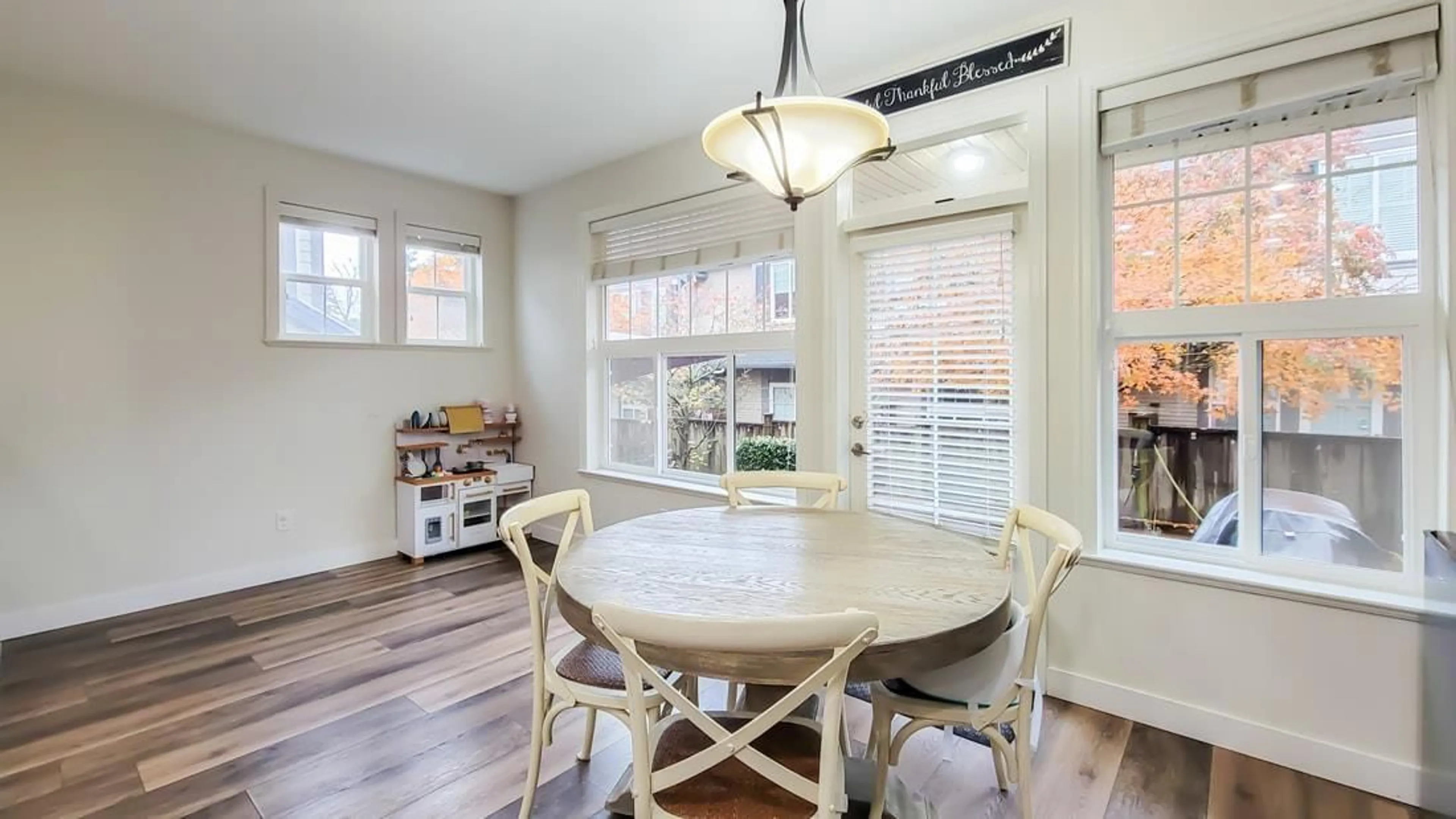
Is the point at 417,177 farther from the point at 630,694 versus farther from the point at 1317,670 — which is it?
the point at 1317,670

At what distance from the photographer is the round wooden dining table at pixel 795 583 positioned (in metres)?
1.22

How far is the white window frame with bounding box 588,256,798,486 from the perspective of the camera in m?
3.60

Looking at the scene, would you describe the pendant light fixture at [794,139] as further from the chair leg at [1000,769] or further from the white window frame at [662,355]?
the chair leg at [1000,769]

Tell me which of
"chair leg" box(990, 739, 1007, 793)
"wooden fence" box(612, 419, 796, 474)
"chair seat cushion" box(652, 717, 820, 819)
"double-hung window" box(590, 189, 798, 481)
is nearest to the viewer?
"chair seat cushion" box(652, 717, 820, 819)

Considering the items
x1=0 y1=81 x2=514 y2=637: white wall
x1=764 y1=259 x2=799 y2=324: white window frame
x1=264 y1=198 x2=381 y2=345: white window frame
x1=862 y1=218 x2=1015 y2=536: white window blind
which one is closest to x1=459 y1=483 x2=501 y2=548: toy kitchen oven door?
→ x1=0 y1=81 x2=514 y2=637: white wall

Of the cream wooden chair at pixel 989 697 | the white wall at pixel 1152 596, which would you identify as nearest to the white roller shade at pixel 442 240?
the white wall at pixel 1152 596

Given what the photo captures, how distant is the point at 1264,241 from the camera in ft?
7.07

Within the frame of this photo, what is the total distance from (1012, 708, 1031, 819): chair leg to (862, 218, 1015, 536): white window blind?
1178mm

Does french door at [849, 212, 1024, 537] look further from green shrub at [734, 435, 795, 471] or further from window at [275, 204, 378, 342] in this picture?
window at [275, 204, 378, 342]

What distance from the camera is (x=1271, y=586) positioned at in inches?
81.0

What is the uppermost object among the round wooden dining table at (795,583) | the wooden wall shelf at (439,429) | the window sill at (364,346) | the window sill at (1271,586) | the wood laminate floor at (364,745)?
the window sill at (364,346)

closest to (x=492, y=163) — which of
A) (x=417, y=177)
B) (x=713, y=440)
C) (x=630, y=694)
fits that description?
(x=417, y=177)

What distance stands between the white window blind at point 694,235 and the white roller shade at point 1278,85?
5.03 feet

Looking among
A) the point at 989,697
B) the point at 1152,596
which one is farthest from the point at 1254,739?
the point at 989,697
